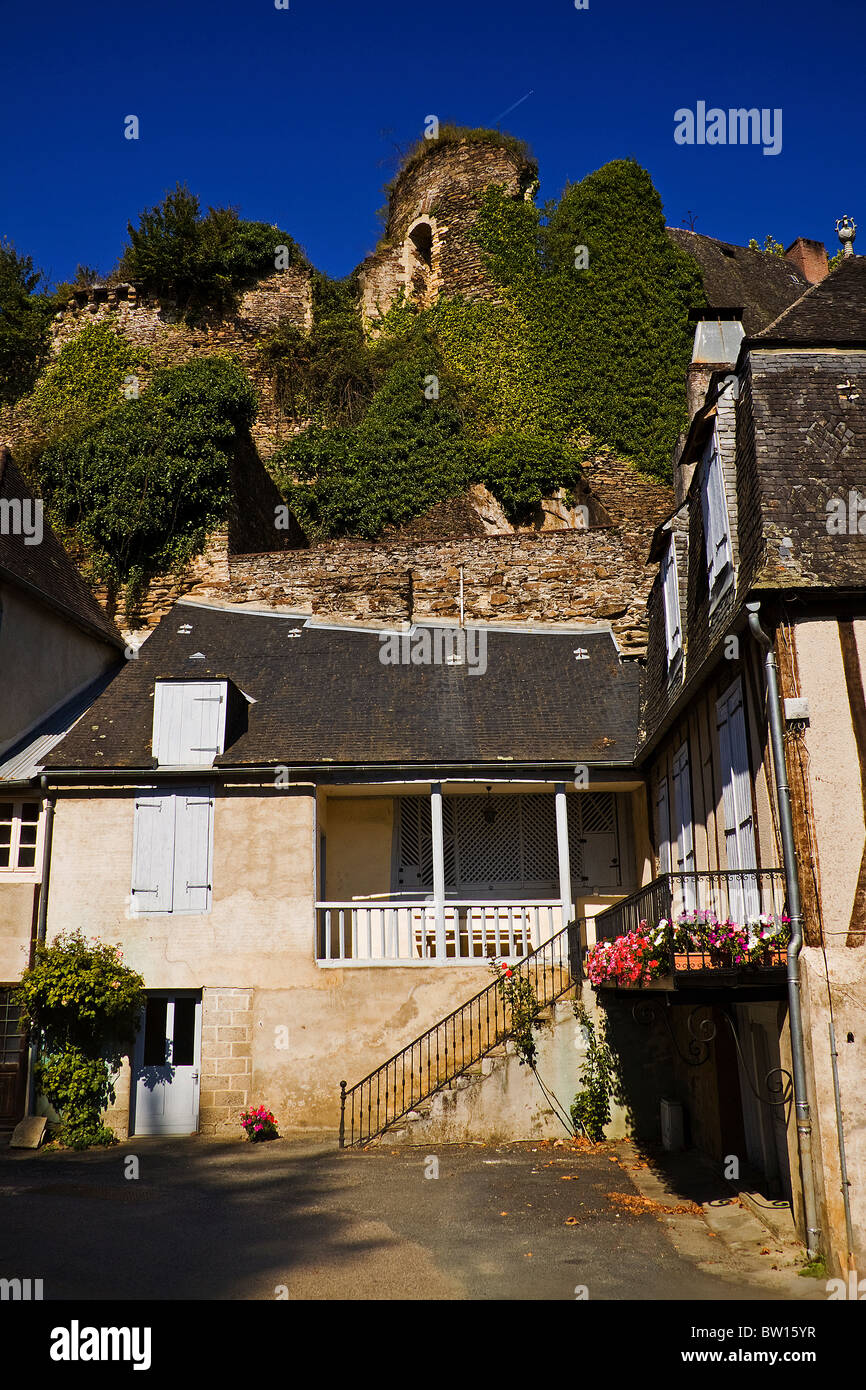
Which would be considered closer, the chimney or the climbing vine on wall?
the climbing vine on wall

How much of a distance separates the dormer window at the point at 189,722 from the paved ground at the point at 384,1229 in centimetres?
455

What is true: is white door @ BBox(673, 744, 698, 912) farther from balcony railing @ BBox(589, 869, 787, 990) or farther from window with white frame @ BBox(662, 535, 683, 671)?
balcony railing @ BBox(589, 869, 787, 990)

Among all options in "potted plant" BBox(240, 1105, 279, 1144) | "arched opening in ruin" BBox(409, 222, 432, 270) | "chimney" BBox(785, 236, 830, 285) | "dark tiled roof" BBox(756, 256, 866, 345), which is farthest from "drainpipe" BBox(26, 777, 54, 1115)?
"chimney" BBox(785, 236, 830, 285)

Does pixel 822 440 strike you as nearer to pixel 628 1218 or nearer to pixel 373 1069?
pixel 628 1218

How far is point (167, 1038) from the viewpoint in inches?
499

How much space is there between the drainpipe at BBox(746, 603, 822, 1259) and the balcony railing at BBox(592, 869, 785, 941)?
266mm

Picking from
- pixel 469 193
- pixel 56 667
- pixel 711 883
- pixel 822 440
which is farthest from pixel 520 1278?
pixel 469 193

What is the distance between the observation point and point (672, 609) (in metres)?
11.3

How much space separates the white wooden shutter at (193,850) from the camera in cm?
1285

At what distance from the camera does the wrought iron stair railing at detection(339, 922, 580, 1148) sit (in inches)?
479

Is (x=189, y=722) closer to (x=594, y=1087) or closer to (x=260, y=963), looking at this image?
(x=260, y=963)

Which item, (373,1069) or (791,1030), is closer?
(791,1030)

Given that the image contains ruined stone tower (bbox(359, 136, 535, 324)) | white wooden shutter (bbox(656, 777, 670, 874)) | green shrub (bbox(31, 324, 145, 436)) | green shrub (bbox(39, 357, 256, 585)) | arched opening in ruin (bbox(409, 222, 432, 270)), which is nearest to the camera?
white wooden shutter (bbox(656, 777, 670, 874))

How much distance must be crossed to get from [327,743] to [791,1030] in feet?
24.5
